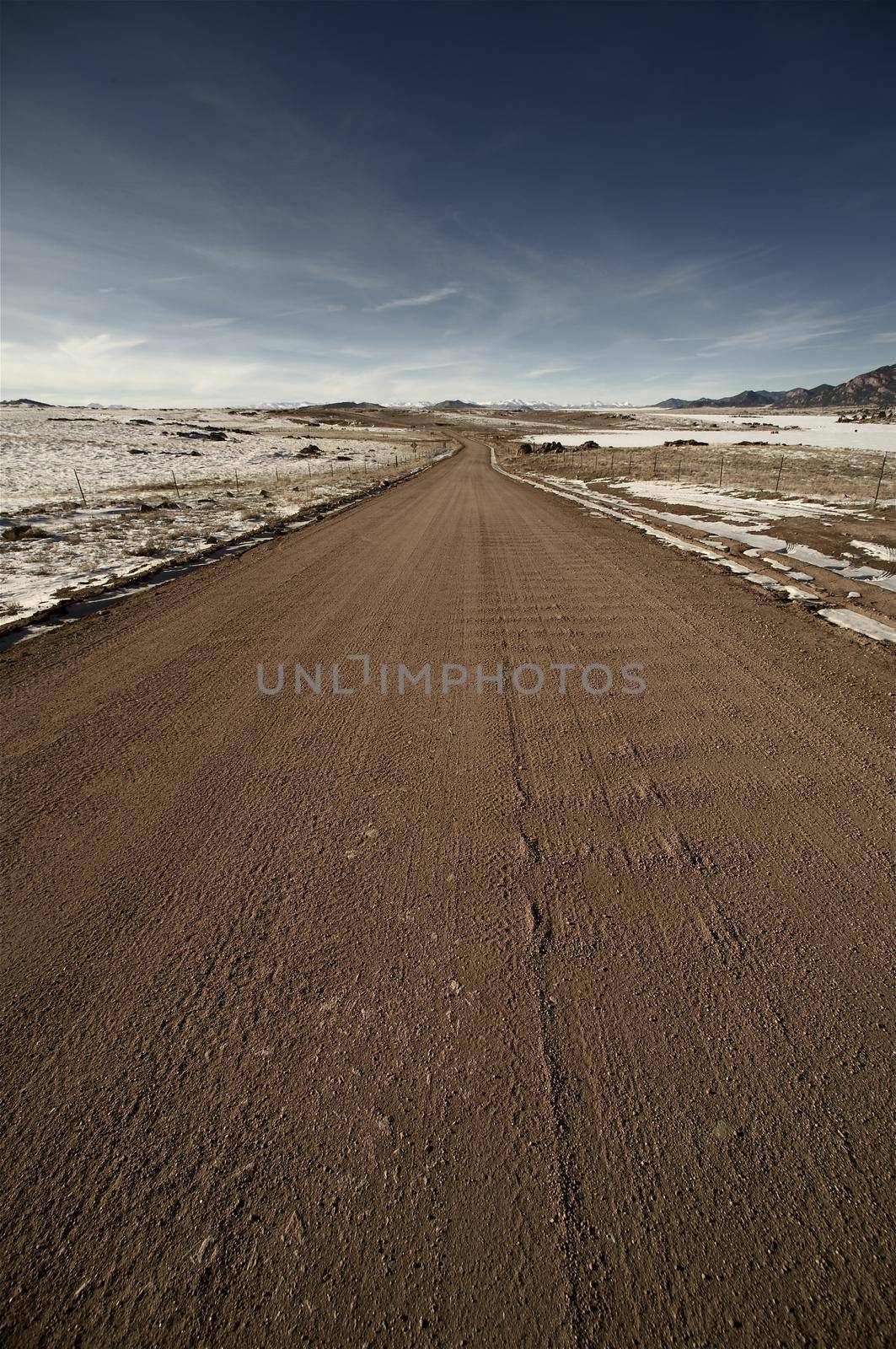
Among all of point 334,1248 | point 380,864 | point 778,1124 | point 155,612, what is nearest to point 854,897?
point 778,1124

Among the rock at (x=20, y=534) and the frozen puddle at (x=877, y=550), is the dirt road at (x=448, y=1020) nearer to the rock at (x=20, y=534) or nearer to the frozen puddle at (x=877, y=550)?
the frozen puddle at (x=877, y=550)

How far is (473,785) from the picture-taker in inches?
128

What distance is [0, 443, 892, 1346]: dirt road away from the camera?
1.39 m

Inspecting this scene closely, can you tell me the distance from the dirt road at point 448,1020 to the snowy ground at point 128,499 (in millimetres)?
4870

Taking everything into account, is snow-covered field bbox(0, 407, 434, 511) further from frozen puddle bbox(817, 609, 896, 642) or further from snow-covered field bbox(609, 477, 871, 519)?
frozen puddle bbox(817, 609, 896, 642)

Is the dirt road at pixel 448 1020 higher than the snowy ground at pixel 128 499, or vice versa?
the snowy ground at pixel 128 499

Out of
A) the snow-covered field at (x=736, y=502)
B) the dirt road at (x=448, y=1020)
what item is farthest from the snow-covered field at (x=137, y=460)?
the dirt road at (x=448, y=1020)

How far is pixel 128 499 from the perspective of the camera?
17.1 metres

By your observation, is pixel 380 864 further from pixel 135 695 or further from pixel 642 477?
pixel 642 477

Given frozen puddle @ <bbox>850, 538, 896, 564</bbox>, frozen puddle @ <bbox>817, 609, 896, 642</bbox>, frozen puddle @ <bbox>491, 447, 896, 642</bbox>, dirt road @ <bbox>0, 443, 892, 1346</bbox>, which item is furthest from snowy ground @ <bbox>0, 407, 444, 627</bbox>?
frozen puddle @ <bbox>850, 538, 896, 564</bbox>

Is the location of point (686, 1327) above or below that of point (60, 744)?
below

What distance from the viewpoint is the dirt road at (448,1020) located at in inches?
54.9

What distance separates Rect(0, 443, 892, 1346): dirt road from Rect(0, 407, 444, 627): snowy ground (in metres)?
4.87

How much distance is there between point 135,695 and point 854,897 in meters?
4.83
